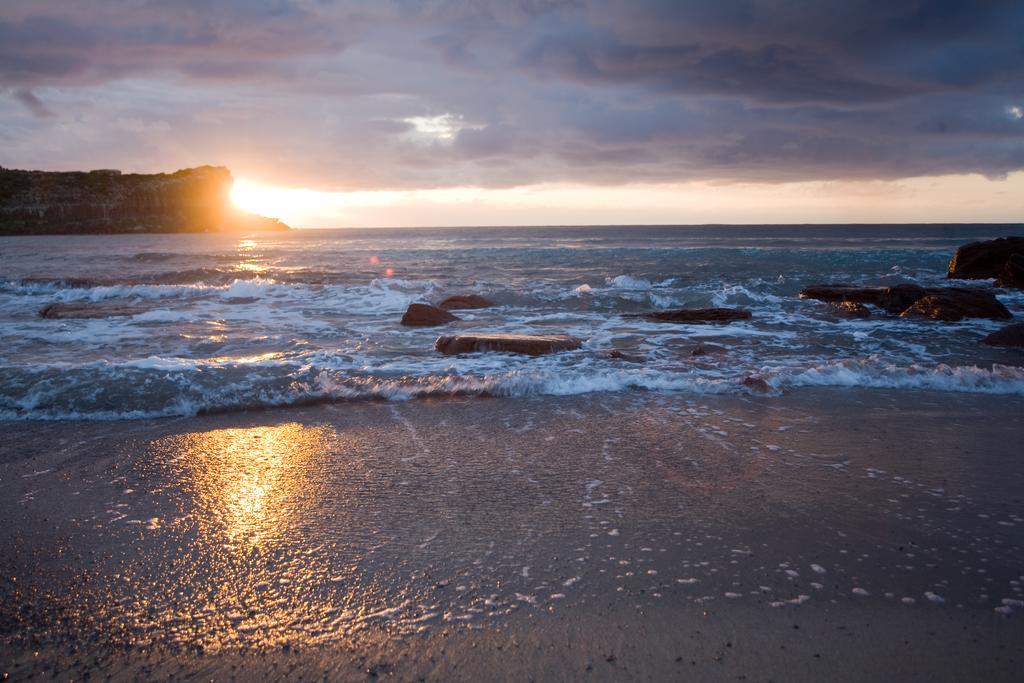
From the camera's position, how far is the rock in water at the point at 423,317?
41.9ft

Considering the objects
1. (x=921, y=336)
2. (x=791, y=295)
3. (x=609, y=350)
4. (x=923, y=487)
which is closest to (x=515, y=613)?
(x=923, y=487)

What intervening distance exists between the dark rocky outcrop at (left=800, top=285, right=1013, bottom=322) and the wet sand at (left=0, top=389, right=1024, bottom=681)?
9.09 m

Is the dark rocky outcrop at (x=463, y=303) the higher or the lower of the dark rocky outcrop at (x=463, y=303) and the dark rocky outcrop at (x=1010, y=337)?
the lower

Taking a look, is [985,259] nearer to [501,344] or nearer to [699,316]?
[699,316]

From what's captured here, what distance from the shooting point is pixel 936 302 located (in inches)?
532

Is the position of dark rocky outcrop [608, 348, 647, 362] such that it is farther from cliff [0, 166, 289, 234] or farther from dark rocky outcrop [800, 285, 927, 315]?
cliff [0, 166, 289, 234]

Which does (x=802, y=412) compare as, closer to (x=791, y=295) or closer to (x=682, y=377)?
(x=682, y=377)

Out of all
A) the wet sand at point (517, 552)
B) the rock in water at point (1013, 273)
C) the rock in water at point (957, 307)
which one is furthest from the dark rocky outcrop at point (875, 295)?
the wet sand at point (517, 552)

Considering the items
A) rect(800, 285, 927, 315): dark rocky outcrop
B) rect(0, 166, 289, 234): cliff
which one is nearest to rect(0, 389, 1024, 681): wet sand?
rect(800, 285, 927, 315): dark rocky outcrop

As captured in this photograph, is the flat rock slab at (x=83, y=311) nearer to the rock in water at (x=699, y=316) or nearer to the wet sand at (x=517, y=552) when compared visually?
the wet sand at (x=517, y=552)

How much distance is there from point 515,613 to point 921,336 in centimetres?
1140

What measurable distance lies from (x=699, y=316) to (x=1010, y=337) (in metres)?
5.20

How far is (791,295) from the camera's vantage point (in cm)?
1953

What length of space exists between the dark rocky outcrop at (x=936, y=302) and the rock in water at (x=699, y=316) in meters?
3.36
